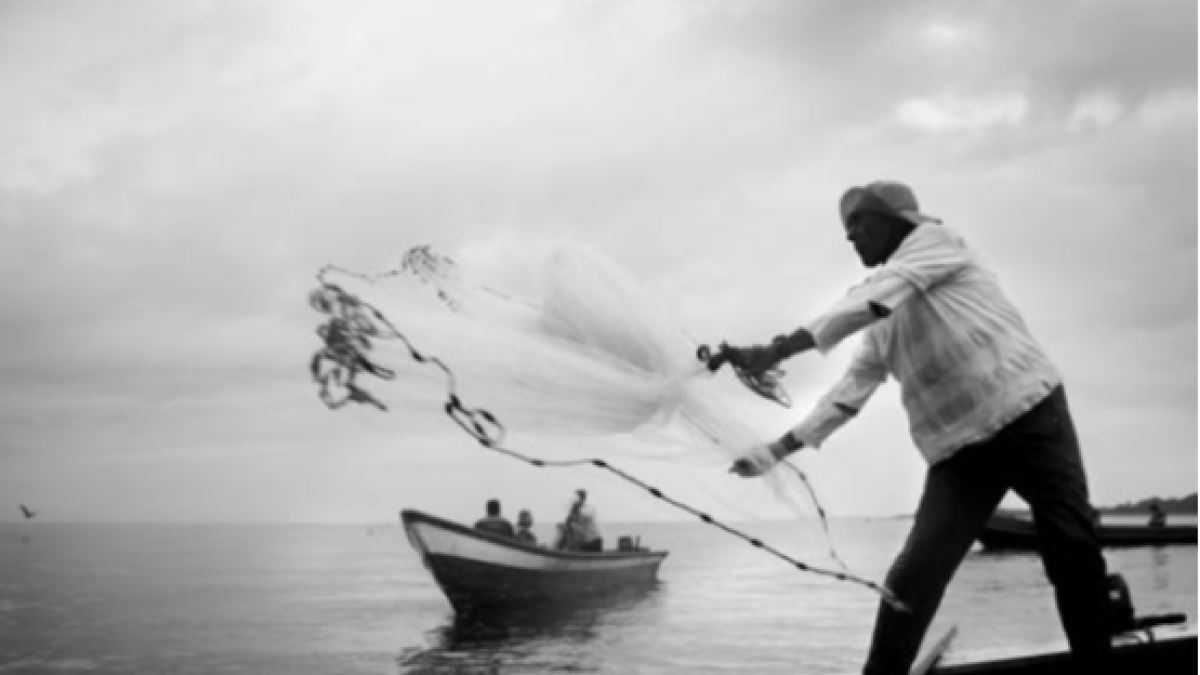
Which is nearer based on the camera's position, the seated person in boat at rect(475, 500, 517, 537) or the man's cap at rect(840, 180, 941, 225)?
the man's cap at rect(840, 180, 941, 225)

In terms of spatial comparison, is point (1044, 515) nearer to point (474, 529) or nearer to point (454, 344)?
point (454, 344)

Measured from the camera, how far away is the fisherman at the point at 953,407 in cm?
302

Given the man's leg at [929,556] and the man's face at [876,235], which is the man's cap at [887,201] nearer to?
the man's face at [876,235]

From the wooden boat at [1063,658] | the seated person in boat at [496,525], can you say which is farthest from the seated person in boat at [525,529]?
the wooden boat at [1063,658]

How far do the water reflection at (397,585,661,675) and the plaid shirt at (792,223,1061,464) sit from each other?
20.1 m

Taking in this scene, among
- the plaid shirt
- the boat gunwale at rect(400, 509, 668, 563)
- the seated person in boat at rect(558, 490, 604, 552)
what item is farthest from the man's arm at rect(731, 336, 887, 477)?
the seated person in boat at rect(558, 490, 604, 552)

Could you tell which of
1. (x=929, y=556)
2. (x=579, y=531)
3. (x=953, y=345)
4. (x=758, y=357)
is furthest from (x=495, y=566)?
(x=758, y=357)

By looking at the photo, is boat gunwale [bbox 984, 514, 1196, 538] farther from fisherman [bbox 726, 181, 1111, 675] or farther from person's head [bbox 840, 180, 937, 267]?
person's head [bbox 840, 180, 937, 267]

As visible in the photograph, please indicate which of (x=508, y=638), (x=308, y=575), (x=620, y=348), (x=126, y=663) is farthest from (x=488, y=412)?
(x=308, y=575)

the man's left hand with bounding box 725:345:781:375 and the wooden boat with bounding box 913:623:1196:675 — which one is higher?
the man's left hand with bounding box 725:345:781:375

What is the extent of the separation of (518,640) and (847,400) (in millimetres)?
24103

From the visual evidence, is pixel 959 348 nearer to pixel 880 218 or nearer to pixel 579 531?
pixel 880 218

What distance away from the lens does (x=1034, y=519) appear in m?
3.12

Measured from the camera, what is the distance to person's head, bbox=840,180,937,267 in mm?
3311
